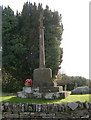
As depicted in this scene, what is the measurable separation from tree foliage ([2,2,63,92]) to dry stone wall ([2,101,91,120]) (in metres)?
10.6

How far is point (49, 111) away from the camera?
27.6 feet

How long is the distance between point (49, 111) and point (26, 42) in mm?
13723

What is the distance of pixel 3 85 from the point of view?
2061 centimetres

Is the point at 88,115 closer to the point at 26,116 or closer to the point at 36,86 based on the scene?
the point at 26,116

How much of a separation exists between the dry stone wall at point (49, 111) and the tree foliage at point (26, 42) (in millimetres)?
10591

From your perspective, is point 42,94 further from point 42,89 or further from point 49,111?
point 49,111

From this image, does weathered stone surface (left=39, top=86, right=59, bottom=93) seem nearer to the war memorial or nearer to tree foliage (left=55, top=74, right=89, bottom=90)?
the war memorial

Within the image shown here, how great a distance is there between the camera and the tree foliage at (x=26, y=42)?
19256 mm

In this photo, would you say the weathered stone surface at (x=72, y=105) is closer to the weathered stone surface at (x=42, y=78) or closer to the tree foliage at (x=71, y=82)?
the weathered stone surface at (x=42, y=78)

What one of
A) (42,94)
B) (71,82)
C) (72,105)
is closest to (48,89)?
(42,94)

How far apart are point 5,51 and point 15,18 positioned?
16.4 ft

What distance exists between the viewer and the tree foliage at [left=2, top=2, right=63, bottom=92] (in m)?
19.3

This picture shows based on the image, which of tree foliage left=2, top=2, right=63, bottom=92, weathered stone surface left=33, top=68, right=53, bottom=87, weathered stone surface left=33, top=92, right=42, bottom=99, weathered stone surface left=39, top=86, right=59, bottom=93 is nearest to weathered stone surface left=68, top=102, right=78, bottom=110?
weathered stone surface left=39, top=86, right=59, bottom=93

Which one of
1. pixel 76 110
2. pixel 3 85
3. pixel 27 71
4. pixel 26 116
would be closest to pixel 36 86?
pixel 26 116
